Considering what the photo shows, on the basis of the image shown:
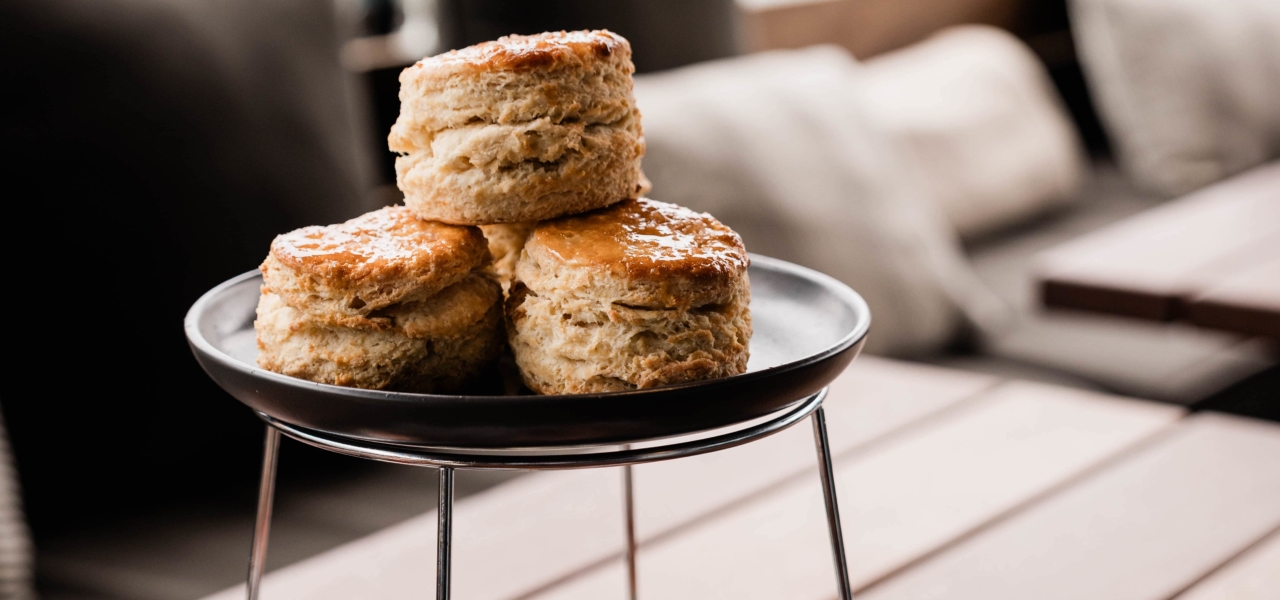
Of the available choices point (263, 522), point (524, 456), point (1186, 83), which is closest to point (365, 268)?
point (524, 456)

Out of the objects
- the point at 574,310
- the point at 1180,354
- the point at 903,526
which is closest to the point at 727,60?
the point at 1180,354

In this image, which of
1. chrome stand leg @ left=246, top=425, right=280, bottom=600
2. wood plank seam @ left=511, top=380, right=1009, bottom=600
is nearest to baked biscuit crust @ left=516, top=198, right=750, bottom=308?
chrome stand leg @ left=246, top=425, right=280, bottom=600

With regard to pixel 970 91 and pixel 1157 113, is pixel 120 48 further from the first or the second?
pixel 1157 113

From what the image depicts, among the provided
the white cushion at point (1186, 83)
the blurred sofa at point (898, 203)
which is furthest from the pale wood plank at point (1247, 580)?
the white cushion at point (1186, 83)

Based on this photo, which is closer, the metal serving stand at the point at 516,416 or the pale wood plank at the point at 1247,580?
the metal serving stand at the point at 516,416

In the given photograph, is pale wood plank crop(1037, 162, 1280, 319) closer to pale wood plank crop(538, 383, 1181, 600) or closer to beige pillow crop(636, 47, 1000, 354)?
beige pillow crop(636, 47, 1000, 354)

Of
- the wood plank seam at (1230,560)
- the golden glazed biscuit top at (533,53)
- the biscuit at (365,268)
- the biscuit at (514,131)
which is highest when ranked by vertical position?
the golden glazed biscuit top at (533,53)

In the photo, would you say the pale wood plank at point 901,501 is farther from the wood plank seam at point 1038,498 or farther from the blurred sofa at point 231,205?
the blurred sofa at point 231,205
